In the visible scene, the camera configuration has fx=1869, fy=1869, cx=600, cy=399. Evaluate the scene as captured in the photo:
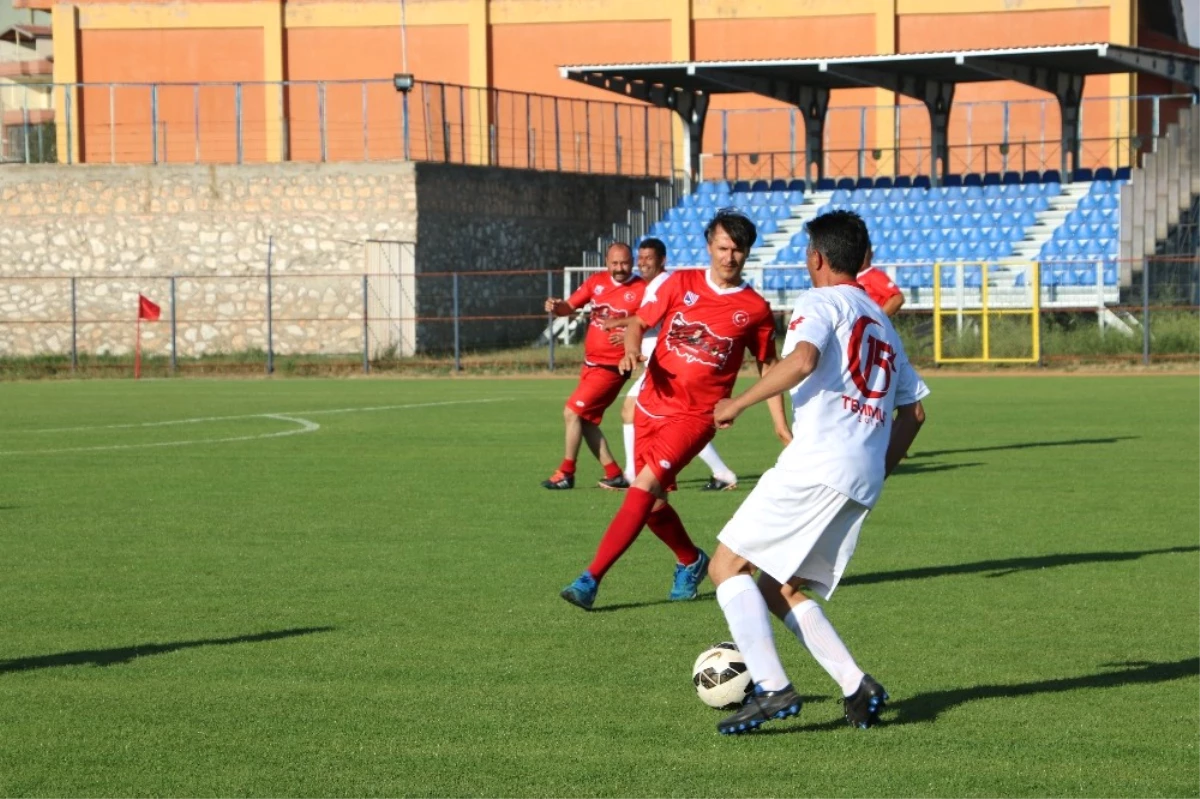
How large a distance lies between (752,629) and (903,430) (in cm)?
96

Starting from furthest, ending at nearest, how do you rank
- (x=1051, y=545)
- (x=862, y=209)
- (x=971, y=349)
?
(x=862, y=209) < (x=971, y=349) < (x=1051, y=545)

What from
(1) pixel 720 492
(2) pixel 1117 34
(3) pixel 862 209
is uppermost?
(2) pixel 1117 34

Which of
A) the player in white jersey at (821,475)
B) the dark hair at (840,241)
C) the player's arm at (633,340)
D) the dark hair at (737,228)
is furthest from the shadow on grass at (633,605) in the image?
the dark hair at (840,241)

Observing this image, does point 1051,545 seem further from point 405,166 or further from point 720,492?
point 405,166

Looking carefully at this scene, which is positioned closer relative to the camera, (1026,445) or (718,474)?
(718,474)

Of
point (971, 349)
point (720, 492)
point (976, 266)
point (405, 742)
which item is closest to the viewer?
point (405, 742)

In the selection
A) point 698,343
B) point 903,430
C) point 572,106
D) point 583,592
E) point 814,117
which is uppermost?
point 572,106

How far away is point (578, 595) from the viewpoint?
877 cm

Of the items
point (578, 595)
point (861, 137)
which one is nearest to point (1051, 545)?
point (578, 595)

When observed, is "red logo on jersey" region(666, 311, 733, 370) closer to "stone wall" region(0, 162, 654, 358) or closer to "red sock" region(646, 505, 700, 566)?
"red sock" region(646, 505, 700, 566)

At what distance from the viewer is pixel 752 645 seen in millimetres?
6312

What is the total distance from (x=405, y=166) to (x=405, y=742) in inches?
1194

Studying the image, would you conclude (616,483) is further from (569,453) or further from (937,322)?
(937,322)

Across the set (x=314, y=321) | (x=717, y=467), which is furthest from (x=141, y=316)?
(x=717, y=467)
